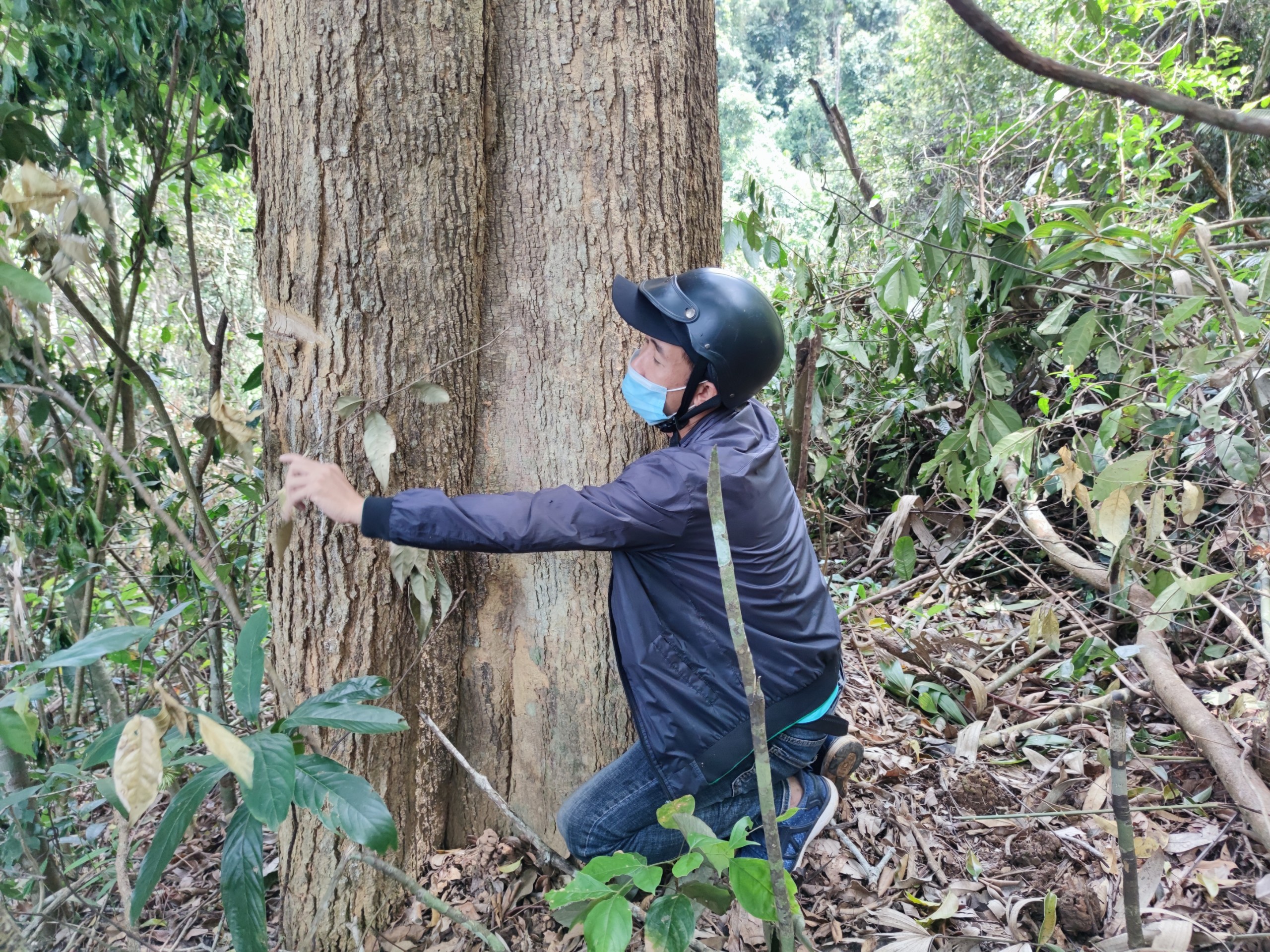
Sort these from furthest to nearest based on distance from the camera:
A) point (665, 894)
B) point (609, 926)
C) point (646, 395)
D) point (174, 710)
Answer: point (646, 395)
point (665, 894)
point (609, 926)
point (174, 710)

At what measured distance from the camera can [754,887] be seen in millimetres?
1390

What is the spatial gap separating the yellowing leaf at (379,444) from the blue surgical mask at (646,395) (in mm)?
645

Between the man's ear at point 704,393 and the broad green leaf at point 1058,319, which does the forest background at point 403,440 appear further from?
the man's ear at point 704,393

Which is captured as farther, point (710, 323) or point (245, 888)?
point (710, 323)

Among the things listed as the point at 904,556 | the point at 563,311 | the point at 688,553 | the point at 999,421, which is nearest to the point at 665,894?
the point at 688,553

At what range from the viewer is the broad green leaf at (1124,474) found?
6.31 ft

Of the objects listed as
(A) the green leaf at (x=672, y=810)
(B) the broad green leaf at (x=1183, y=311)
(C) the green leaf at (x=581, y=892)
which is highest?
(B) the broad green leaf at (x=1183, y=311)

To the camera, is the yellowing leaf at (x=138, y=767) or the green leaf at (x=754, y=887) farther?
the green leaf at (x=754, y=887)

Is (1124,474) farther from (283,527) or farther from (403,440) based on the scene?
(283,527)

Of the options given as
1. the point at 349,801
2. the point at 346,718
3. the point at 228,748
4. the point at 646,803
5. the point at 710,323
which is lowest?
the point at 646,803

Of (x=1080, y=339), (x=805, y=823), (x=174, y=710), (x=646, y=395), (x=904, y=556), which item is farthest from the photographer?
(x=904, y=556)

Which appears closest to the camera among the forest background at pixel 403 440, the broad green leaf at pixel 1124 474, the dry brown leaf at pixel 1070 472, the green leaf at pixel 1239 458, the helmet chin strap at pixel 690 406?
the forest background at pixel 403 440

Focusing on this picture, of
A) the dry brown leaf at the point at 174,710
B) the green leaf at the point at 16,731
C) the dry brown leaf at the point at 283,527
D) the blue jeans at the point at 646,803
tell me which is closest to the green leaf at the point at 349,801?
the dry brown leaf at the point at 174,710

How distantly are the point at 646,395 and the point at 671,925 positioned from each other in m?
1.28
